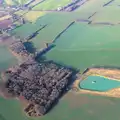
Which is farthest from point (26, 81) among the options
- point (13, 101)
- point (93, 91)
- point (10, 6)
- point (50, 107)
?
point (10, 6)

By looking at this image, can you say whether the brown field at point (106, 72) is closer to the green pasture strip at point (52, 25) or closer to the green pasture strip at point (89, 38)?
the green pasture strip at point (89, 38)

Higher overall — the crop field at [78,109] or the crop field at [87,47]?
the crop field at [78,109]

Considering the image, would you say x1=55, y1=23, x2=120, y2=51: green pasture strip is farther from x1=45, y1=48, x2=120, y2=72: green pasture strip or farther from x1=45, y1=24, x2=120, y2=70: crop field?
x1=45, y1=48, x2=120, y2=72: green pasture strip

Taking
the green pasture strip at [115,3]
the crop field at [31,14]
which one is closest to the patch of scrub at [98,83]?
the crop field at [31,14]

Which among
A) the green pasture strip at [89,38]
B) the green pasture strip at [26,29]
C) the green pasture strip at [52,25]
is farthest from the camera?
the green pasture strip at [26,29]

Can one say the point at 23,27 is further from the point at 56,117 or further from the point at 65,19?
the point at 56,117

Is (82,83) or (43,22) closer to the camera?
(82,83)

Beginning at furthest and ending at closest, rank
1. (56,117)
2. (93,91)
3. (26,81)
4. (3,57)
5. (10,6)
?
(10,6)
(3,57)
(26,81)
(93,91)
(56,117)

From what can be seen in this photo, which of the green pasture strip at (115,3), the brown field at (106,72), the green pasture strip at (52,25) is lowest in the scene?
the green pasture strip at (115,3)
